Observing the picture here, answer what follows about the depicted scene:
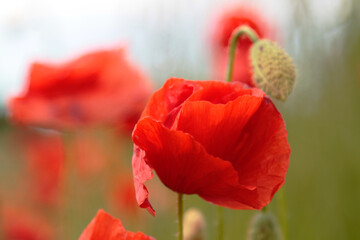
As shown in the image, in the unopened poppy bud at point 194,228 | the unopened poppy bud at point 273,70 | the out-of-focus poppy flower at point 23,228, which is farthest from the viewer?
the out-of-focus poppy flower at point 23,228

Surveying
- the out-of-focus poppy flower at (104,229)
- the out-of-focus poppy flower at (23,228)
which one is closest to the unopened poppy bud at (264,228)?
the out-of-focus poppy flower at (104,229)

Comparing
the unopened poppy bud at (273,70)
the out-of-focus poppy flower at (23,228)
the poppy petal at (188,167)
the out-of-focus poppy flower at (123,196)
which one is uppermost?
the unopened poppy bud at (273,70)

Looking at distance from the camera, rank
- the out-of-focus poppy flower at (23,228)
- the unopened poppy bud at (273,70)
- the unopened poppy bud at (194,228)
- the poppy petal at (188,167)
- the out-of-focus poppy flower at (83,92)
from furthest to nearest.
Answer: the out-of-focus poppy flower at (23,228)
the out-of-focus poppy flower at (83,92)
the unopened poppy bud at (194,228)
the unopened poppy bud at (273,70)
the poppy petal at (188,167)

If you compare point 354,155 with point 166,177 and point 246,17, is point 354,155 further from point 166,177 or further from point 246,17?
point 166,177

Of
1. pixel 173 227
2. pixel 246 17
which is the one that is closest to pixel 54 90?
pixel 246 17

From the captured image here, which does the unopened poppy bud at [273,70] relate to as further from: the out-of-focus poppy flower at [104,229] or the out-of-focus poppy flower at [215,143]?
the out-of-focus poppy flower at [104,229]

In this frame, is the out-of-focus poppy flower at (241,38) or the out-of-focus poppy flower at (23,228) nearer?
the out-of-focus poppy flower at (241,38)

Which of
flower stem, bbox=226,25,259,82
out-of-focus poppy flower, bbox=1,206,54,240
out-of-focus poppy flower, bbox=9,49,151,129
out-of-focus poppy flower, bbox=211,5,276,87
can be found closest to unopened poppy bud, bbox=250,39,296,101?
flower stem, bbox=226,25,259,82

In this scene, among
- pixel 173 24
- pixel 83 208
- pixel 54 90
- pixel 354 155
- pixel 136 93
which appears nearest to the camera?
pixel 54 90
